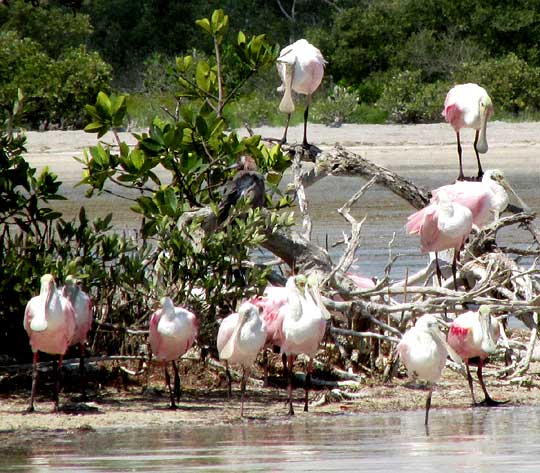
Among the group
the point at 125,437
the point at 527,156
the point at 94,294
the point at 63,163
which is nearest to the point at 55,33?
the point at 63,163

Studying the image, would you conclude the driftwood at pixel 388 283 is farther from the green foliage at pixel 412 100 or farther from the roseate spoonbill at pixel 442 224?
the green foliage at pixel 412 100

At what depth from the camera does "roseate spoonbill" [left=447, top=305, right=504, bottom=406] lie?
7156mm

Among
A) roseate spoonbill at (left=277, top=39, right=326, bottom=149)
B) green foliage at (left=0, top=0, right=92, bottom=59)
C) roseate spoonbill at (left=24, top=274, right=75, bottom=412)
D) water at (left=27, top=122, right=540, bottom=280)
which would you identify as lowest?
roseate spoonbill at (left=24, top=274, right=75, bottom=412)

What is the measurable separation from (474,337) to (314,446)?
1.54 meters

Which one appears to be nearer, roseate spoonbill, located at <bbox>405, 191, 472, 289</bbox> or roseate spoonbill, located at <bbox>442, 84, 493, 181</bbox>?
roseate spoonbill, located at <bbox>405, 191, 472, 289</bbox>

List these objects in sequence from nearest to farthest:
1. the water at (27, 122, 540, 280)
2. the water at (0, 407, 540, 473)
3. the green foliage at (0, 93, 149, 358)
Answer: the water at (0, 407, 540, 473) < the green foliage at (0, 93, 149, 358) < the water at (27, 122, 540, 280)

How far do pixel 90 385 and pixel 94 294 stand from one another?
63cm

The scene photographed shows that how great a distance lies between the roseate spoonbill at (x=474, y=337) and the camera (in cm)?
716

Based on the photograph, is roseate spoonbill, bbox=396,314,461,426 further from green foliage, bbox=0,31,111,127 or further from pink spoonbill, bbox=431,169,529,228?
green foliage, bbox=0,31,111,127

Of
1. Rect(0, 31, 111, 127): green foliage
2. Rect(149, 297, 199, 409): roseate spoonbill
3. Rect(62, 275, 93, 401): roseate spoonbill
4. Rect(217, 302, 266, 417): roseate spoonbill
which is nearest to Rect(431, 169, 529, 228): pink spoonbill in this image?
Rect(217, 302, 266, 417): roseate spoonbill

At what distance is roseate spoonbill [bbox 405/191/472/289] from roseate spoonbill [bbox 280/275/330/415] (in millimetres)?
1215

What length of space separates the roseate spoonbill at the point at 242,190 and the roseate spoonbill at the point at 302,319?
1145 mm

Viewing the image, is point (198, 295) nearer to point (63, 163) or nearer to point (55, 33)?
point (63, 163)

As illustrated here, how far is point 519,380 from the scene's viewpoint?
7.89 meters
